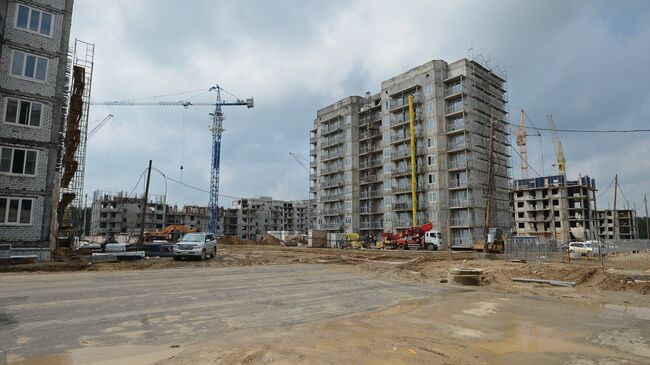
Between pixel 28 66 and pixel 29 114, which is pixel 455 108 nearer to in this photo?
pixel 28 66

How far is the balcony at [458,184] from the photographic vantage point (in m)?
61.8

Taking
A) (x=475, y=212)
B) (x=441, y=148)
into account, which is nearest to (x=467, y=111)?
(x=441, y=148)

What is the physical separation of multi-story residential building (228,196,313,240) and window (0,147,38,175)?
121754mm

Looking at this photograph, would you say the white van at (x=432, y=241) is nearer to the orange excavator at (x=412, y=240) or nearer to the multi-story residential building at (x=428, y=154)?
the orange excavator at (x=412, y=240)

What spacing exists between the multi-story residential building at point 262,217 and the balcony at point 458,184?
85301mm

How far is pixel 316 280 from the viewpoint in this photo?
55.3 ft

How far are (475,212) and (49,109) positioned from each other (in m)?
Answer: 53.6

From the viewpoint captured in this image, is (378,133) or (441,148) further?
(378,133)

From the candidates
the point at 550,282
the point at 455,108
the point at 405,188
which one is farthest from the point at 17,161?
the point at 455,108

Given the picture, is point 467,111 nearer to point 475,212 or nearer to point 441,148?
point 441,148

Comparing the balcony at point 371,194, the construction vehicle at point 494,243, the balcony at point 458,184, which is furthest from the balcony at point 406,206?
the construction vehicle at point 494,243

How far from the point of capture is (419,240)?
167ft

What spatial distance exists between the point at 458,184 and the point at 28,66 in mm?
55356

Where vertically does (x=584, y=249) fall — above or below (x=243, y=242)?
above
